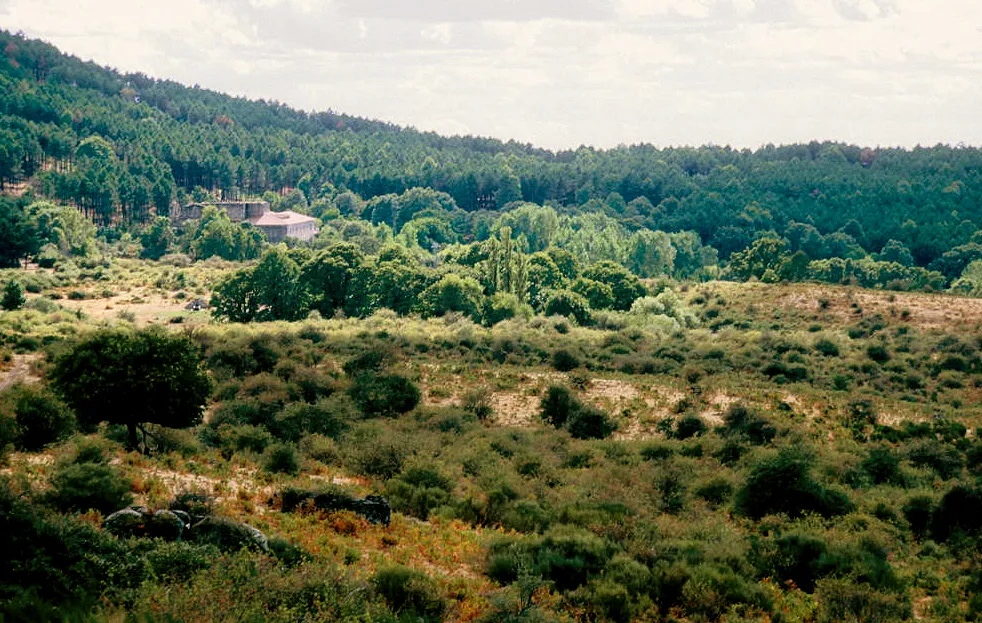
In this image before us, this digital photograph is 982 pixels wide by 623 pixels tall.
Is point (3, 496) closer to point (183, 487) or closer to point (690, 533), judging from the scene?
point (183, 487)

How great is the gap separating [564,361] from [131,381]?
30218 millimetres

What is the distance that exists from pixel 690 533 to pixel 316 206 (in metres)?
175

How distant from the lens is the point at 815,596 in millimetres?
19531

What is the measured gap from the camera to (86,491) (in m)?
20.3

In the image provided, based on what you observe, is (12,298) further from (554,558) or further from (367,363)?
(554,558)

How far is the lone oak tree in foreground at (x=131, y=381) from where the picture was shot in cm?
2825

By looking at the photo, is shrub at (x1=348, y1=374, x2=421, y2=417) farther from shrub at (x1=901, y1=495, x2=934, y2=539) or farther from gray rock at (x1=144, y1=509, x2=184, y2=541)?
gray rock at (x1=144, y1=509, x2=184, y2=541)

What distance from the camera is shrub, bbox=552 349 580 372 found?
5434cm

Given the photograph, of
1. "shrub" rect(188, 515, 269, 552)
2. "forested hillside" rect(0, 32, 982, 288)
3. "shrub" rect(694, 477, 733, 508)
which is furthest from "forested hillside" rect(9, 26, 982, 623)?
"forested hillside" rect(0, 32, 982, 288)

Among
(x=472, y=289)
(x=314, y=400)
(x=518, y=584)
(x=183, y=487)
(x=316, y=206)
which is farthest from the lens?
(x=316, y=206)

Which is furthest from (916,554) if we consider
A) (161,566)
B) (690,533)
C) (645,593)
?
(161,566)

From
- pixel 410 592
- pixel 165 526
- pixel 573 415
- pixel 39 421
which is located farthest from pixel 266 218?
pixel 410 592

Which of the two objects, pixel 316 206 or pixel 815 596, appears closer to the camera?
pixel 815 596

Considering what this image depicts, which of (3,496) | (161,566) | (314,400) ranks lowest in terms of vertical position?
(314,400)
